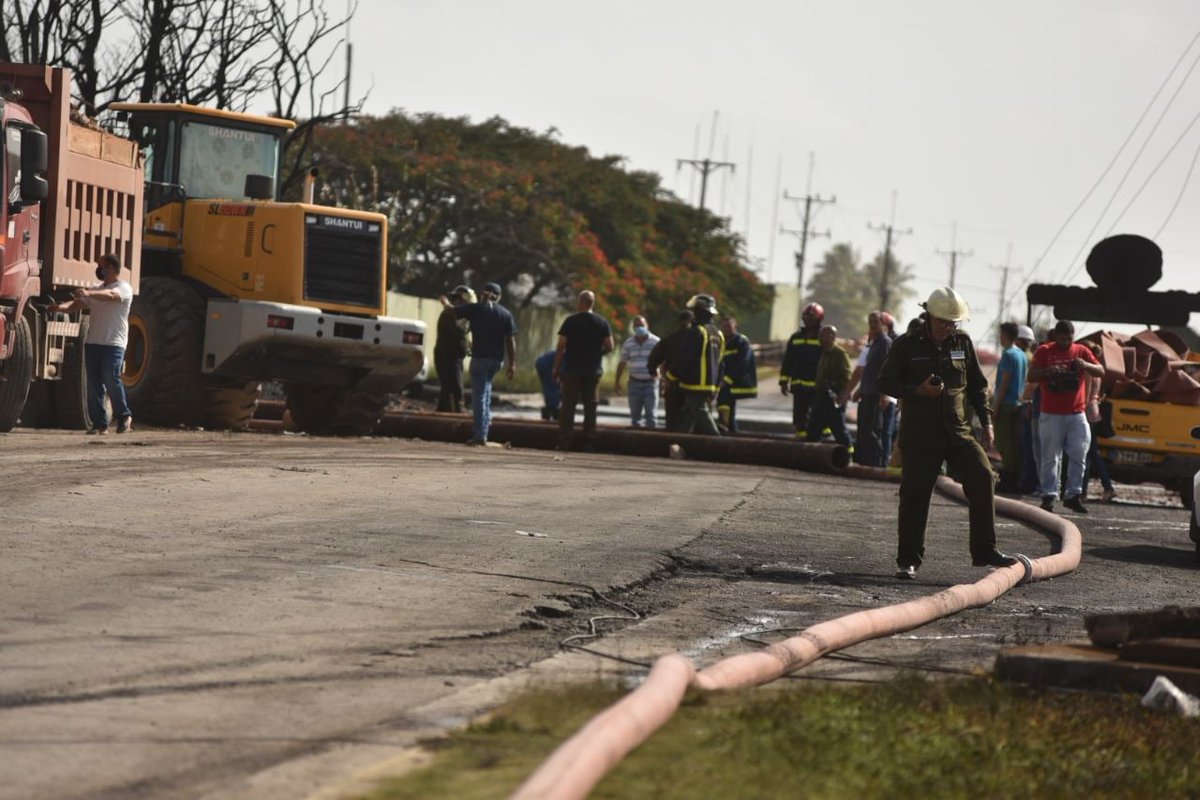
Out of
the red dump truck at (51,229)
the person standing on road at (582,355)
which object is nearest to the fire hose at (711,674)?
the person standing on road at (582,355)

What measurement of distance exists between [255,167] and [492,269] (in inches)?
1625

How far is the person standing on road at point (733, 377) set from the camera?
26906mm

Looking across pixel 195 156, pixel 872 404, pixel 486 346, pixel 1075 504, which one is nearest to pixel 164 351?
pixel 195 156

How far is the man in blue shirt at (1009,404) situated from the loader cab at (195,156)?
8492mm

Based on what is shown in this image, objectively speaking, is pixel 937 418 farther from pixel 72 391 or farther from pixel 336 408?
pixel 336 408

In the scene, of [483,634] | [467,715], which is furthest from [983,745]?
[483,634]

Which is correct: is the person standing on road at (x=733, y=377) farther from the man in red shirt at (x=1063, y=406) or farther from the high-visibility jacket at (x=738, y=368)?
the man in red shirt at (x=1063, y=406)

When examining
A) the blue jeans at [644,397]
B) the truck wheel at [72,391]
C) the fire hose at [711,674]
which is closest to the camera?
the fire hose at [711,674]

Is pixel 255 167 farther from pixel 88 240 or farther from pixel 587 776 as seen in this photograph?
pixel 587 776

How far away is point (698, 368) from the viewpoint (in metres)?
23.6

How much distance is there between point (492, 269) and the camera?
63625 mm

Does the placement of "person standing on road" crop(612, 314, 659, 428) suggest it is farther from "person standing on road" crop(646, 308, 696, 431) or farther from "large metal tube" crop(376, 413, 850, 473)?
"large metal tube" crop(376, 413, 850, 473)

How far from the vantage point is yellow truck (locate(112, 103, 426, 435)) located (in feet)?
69.7

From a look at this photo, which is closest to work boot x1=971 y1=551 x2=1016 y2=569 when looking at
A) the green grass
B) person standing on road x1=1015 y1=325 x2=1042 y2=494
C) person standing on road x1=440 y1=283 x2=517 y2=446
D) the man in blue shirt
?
the green grass
